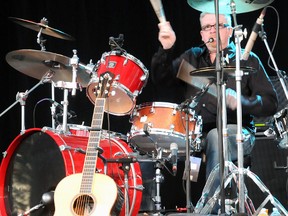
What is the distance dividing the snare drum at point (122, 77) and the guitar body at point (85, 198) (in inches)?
32.8

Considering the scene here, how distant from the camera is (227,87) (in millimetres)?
3635

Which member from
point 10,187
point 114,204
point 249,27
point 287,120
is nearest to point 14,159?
point 10,187

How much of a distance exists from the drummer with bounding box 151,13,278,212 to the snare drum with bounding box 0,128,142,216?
63 cm

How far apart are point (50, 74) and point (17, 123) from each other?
1192 mm

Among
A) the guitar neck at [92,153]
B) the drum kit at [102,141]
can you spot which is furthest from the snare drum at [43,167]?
the guitar neck at [92,153]

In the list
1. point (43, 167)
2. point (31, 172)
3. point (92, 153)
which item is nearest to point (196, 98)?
point (92, 153)

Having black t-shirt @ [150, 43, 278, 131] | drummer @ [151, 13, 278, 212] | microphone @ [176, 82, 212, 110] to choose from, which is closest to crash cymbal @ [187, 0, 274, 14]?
drummer @ [151, 13, 278, 212]

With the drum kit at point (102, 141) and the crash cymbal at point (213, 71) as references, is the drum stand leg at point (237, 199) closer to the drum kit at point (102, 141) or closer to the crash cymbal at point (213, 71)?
the drum kit at point (102, 141)

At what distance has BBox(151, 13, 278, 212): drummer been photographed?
11.4 feet

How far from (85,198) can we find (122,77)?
105 cm

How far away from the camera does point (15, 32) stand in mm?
4855

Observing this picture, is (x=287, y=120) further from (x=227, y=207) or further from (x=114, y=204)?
(x=114, y=204)

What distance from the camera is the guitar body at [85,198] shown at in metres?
2.66

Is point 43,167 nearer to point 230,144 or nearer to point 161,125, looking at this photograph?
point 161,125
